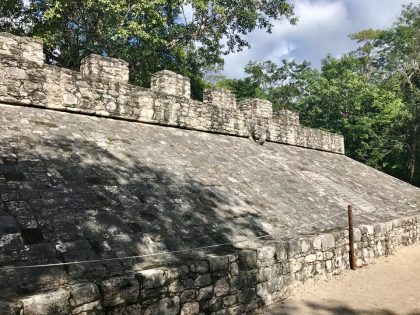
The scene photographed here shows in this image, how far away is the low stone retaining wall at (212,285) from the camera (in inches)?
133

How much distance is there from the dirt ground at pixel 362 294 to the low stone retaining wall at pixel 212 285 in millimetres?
192

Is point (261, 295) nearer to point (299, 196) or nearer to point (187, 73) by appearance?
point (299, 196)

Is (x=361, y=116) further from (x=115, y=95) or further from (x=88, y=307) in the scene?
(x=88, y=307)

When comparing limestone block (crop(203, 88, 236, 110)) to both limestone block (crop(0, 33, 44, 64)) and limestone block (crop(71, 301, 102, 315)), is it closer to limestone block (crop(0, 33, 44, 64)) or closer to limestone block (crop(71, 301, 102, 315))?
limestone block (crop(0, 33, 44, 64))

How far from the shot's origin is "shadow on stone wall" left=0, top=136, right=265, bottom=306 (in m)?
3.73

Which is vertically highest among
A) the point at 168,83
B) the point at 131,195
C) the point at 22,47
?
the point at 22,47

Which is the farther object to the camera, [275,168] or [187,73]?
[187,73]

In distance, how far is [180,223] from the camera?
5246 mm

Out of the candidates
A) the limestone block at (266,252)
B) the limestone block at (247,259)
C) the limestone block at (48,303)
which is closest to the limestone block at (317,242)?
the limestone block at (266,252)

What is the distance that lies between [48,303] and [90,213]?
1.57 metres

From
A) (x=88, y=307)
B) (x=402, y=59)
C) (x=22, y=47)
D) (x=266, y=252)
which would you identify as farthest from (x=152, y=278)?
(x=402, y=59)

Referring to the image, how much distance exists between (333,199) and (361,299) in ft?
11.1

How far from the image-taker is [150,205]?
5375 mm

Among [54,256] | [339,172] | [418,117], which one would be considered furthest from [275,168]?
[418,117]
